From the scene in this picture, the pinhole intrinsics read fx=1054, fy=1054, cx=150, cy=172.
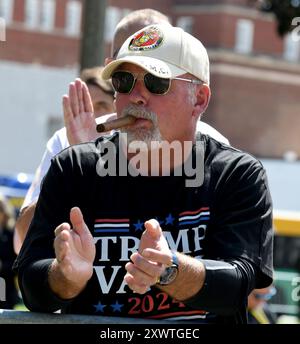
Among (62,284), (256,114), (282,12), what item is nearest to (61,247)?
(62,284)

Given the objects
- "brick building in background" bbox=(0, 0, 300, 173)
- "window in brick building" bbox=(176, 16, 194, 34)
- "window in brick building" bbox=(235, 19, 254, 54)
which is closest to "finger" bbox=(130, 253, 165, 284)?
"brick building in background" bbox=(0, 0, 300, 173)

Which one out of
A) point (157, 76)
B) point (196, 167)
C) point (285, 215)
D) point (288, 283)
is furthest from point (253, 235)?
point (285, 215)

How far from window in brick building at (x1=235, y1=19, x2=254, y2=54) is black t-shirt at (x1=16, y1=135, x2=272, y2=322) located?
61672 millimetres

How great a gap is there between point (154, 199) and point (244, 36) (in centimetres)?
6413

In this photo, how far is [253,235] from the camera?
132 inches

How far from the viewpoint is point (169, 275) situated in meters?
3.07

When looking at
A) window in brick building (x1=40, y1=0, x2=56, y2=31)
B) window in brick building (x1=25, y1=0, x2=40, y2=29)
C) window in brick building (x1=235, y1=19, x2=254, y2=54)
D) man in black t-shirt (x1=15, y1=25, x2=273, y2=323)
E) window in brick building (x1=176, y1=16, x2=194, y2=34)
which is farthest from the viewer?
window in brick building (x1=176, y1=16, x2=194, y2=34)

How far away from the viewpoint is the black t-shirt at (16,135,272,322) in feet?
11.1

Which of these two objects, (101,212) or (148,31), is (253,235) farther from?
(148,31)

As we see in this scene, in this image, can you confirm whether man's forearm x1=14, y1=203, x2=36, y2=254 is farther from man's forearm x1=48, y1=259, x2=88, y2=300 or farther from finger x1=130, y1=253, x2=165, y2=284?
finger x1=130, y1=253, x2=165, y2=284

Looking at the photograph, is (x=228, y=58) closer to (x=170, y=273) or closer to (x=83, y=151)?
(x=83, y=151)

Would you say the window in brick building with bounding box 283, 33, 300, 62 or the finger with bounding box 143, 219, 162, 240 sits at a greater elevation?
the finger with bounding box 143, 219, 162, 240
